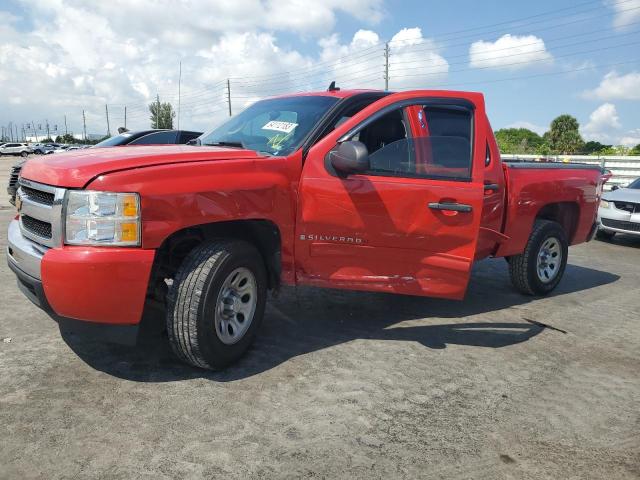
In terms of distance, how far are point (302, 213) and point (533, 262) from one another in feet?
9.39

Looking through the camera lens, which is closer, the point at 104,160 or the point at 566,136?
the point at 104,160

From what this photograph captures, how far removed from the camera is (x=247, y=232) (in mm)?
3510

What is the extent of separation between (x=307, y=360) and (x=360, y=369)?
37cm

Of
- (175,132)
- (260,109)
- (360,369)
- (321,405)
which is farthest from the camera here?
(175,132)

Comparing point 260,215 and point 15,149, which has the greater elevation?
point 260,215

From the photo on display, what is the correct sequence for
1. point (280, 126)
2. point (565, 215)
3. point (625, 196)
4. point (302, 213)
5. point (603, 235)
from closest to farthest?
point (302, 213), point (280, 126), point (565, 215), point (625, 196), point (603, 235)

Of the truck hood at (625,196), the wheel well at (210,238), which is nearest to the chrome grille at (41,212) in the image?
the wheel well at (210,238)

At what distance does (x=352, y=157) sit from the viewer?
337 centimetres

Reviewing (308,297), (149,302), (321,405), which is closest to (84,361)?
(149,302)

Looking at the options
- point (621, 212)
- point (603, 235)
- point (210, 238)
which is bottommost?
point (603, 235)

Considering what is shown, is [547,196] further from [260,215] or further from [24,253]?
[24,253]

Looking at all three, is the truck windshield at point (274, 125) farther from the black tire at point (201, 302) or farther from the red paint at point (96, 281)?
the red paint at point (96, 281)

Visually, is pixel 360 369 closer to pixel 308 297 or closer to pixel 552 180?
pixel 308 297

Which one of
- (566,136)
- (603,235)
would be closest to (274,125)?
(603,235)
